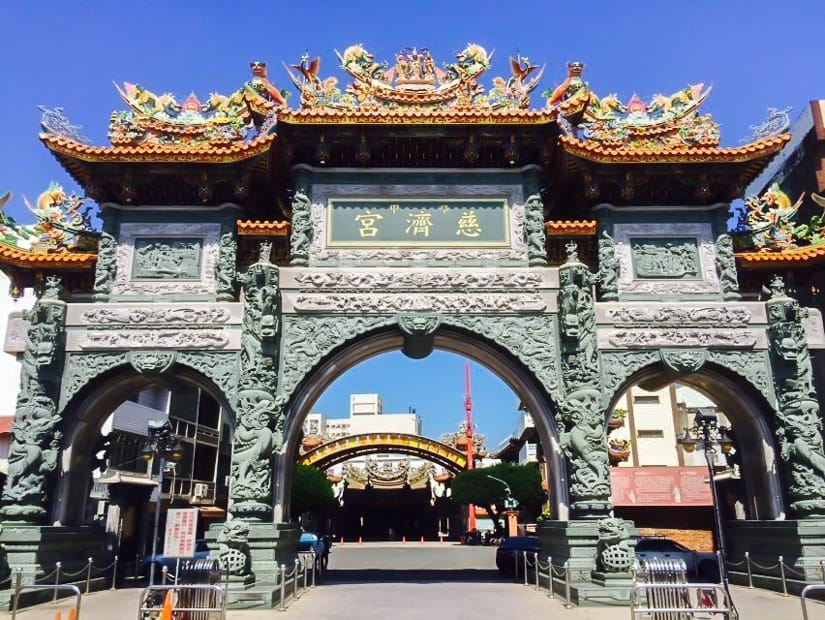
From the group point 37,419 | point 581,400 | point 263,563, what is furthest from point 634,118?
point 37,419

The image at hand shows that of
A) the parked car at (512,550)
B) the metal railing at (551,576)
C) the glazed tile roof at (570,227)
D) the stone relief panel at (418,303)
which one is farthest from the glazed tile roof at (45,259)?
the parked car at (512,550)

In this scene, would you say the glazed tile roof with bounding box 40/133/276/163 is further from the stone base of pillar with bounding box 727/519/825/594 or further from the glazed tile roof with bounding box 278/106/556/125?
the stone base of pillar with bounding box 727/519/825/594

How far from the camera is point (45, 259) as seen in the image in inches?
499

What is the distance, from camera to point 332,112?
1209 cm

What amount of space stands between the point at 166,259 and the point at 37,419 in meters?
3.65

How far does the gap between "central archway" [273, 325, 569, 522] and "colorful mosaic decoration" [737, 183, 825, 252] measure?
589 cm

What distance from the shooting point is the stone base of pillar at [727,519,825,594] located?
34.2 ft

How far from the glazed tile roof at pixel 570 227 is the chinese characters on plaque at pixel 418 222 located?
828 millimetres

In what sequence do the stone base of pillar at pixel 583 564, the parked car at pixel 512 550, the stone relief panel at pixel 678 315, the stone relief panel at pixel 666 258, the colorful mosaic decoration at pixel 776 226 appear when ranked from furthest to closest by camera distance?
the parked car at pixel 512 550
the colorful mosaic decoration at pixel 776 226
the stone relief panel at pixel 666 258
the stone relief panel at pixel 678 315
the stone base of pillar at pixel 583 564

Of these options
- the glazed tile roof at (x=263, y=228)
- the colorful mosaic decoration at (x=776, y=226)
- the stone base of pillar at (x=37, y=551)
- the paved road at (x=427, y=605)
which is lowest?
the paved road at (x=427, y=605)

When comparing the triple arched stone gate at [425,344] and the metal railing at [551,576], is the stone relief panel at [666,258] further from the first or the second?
the metal railing at [551,576]

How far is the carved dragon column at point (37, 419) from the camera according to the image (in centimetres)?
1081

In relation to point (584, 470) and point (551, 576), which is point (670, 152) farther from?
point (551, 576)

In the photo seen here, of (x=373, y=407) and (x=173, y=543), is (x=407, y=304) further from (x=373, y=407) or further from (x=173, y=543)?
(x=373, y=407)
